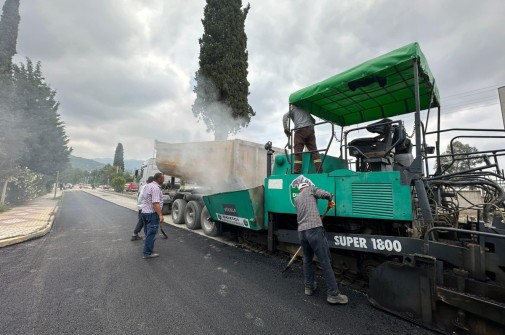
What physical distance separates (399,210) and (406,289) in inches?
32.7

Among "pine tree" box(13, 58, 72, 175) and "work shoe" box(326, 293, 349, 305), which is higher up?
"pine tree" box(13, 58, 72, 175)

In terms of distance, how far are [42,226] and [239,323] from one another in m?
8.13

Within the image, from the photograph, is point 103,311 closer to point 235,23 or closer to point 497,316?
point 497,316

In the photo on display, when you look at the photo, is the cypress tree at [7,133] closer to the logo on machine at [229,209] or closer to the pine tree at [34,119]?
the pine tree at [34,119]

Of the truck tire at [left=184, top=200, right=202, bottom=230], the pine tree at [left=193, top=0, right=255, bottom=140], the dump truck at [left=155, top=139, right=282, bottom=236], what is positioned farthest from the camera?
the pine tree at [left=193, top=0, right=255, bottom=140]

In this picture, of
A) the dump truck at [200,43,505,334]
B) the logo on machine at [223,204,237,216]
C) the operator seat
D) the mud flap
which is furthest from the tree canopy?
the logo on machine at [223,204,237,216]

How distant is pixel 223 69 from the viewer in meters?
14.1

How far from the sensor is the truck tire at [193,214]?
763cm

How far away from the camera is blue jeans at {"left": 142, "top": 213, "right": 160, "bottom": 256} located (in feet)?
15.9

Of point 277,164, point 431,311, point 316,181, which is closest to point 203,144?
point 277,164

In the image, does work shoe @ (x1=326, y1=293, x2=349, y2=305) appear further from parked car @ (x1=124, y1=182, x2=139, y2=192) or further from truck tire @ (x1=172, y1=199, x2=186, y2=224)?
parked car @ (x1=124, y1=182, x2=139, y2=192)

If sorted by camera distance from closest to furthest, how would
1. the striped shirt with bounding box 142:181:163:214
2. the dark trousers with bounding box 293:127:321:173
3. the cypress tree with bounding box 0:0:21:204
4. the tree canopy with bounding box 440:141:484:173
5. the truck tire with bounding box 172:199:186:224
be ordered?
the tree canopy with bounding box 440:141:484:173
the dark trousers with bounding box 293:127:321:173
the striped shirt with bounding box 142:181:163:214
the truck tire with bounding box 172:199:186:224
the cypress tree with bounding box 0:0:21:204

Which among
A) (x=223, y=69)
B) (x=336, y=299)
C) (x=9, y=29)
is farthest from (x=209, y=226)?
(x=9, y=29)

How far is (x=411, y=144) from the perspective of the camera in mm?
4125
